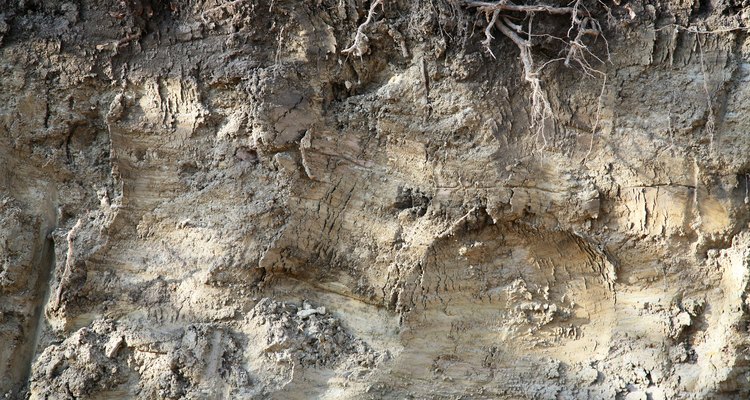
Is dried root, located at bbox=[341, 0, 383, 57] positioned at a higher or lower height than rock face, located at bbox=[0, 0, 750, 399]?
higher

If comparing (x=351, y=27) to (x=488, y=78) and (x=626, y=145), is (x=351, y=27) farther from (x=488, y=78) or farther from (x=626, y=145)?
(x=626, y=145)

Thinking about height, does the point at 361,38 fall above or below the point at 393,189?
above

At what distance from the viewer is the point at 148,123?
363 cm

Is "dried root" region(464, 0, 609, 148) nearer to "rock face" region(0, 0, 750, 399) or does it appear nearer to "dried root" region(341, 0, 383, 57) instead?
"rock face" region(0, 0, 750, 399)

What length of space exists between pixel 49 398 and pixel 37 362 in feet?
0.63

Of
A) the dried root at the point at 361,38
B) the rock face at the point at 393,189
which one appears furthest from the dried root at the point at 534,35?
the dried root at the point at 361,38

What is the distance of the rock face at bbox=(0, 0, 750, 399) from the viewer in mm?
3549

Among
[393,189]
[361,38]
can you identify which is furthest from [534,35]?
[393,189]

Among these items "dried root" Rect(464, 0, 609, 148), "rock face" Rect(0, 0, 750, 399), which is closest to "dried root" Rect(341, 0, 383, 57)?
"rock face" Rect(0, 0, 750, 399)

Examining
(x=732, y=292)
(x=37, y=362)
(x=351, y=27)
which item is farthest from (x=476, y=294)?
(x=37, y=362)

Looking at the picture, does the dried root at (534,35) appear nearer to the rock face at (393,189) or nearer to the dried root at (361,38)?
the rock face at (393,189)

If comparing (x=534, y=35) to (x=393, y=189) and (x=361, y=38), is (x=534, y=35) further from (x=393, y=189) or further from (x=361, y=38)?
(x=393, y=189)

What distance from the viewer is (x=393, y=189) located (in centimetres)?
362

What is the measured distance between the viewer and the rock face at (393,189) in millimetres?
3549
